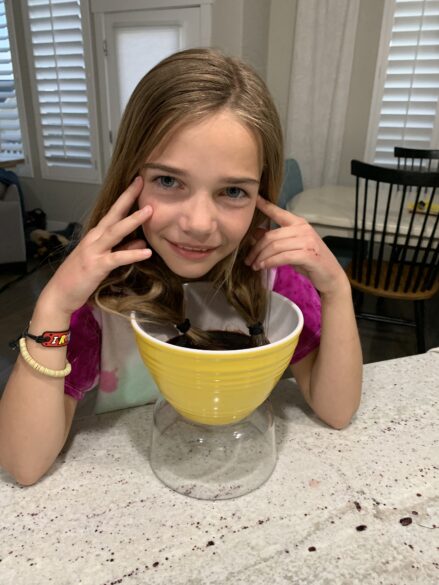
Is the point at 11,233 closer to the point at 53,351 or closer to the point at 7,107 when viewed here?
the point at 7,107

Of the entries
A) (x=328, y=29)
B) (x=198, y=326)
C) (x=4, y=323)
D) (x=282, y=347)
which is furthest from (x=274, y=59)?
(x=282, y=347)

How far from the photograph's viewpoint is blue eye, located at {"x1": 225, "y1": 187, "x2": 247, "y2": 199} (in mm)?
628

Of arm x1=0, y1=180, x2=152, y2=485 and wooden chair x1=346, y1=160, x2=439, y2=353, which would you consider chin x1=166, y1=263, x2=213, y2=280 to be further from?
wooden chair x1=346, y1=160, x2=439, y2=353

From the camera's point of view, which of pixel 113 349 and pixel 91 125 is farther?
pixel 91 125

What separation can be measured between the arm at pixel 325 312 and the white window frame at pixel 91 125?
140 inches

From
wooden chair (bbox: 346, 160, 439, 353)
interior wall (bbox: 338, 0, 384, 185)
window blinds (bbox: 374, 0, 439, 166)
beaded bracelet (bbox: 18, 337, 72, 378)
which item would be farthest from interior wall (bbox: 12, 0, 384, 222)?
beaded bracelet (bbox: 18, 337, 72, 378)

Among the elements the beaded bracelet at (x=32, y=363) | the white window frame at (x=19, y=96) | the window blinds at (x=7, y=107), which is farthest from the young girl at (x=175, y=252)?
the white window frame at (x=19, y=96)

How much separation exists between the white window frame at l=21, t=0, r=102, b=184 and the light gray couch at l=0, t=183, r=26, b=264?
2.65 ft

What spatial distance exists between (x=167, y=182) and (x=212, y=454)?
1.19ft

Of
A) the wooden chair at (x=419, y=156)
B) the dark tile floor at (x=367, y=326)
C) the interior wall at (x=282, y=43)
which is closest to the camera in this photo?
the dark tile floor at (x=367, y=326)

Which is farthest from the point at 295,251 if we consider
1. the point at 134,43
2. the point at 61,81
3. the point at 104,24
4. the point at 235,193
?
the point at 61,81

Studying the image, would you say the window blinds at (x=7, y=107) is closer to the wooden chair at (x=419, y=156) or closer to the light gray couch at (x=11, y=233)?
the light gray couch at (x=11, y=233)

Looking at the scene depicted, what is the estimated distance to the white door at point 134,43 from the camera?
3.20 meters

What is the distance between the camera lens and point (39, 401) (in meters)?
0.61
